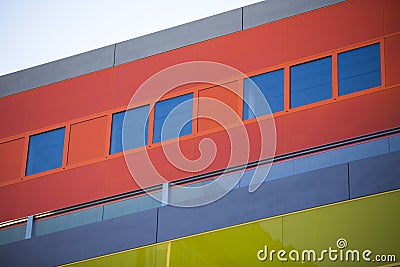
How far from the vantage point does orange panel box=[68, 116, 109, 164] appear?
17.8m

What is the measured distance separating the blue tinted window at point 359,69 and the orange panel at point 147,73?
2715 millimetres

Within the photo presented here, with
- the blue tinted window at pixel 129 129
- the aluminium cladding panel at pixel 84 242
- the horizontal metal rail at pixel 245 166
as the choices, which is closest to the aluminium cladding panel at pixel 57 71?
the blue tinted window at pixel 129 129

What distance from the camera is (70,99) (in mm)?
18609

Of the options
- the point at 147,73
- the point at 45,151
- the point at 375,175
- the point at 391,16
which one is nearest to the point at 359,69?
the point at 391,16

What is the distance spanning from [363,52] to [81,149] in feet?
17.3

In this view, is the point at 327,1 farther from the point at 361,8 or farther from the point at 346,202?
the point at 346,202

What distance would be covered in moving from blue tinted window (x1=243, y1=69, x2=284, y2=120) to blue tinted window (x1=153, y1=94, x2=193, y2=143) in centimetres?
103

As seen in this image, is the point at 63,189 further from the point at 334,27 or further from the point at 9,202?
the point at 334,27

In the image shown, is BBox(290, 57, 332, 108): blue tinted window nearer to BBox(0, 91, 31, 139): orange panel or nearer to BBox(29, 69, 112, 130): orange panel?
→ BBox(29, 69, 112, 130): orange panel

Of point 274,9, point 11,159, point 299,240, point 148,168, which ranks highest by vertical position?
point 274,9

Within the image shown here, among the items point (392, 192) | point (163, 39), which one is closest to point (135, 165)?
point (163, 39)

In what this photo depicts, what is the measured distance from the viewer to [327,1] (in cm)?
1672

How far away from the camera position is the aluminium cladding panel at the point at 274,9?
55.4ft

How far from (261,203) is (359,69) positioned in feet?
12.8
